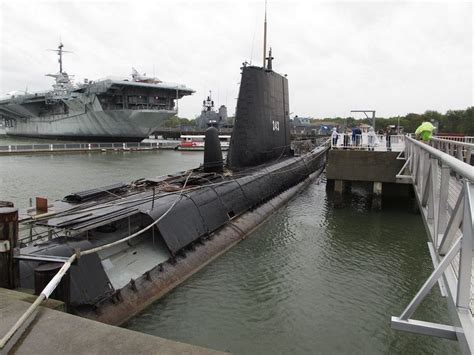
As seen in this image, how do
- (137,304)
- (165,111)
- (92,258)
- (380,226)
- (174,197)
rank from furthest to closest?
(165,111), (380,226), (174,197), (137,304), (92,258)

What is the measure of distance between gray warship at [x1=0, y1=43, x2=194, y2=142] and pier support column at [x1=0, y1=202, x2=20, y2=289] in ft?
189

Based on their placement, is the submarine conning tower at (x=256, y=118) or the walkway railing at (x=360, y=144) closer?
the submarine conning tower at (x=256, y=118)

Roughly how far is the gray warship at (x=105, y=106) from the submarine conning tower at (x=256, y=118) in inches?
1834

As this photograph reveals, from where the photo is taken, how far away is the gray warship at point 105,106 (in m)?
62.6

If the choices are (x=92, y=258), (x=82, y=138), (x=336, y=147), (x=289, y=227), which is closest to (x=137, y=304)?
(x=92, y=258)

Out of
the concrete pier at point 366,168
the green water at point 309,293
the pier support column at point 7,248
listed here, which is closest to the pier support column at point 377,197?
the concrete pier at point 366,168

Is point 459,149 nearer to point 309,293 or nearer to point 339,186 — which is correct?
point 309,293

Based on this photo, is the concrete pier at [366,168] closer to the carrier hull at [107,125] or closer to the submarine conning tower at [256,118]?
the submarine conning tower at [256,118]

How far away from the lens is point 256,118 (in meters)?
16.2

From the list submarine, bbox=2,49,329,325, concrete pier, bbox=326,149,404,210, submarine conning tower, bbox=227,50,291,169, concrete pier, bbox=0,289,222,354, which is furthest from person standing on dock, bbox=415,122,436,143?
concrete pier, bbox=0,289,222,354

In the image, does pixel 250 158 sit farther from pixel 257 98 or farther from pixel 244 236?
pixel 244 236

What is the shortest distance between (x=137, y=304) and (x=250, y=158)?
10.2m

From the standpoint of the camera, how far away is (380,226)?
1466cm

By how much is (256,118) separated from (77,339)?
13.5 m
